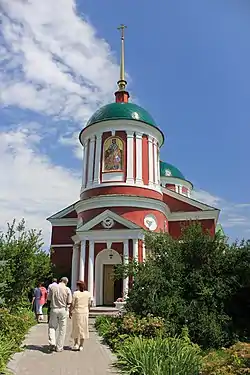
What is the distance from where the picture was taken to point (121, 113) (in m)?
30.0

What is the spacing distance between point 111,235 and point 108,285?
3515mm

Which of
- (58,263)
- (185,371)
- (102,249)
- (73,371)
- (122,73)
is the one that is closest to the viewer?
(185,371)

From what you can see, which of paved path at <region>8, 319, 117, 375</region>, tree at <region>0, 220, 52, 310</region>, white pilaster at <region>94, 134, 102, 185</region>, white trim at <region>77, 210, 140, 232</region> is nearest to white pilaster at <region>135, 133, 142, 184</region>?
white pilaster at <region>94, 134, 102, 185</region>

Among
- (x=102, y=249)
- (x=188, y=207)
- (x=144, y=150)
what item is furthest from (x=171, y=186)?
(x=102, y=249)

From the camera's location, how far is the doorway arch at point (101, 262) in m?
26.1

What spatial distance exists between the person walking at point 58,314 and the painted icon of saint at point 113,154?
18.7m

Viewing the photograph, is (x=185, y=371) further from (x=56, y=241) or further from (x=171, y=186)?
(x=171, y=186)

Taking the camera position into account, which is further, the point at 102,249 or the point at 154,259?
the point at 102,249

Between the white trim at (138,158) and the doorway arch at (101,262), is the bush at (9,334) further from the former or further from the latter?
the white trim at (138,158)

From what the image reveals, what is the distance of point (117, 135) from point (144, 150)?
2.25m

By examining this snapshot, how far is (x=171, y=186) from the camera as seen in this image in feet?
161

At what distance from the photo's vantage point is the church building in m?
25.9

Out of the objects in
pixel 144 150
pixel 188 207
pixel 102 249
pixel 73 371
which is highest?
pixel 144 150

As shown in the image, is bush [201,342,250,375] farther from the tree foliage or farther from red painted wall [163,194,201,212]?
red painted wall [163,194,201,212]
